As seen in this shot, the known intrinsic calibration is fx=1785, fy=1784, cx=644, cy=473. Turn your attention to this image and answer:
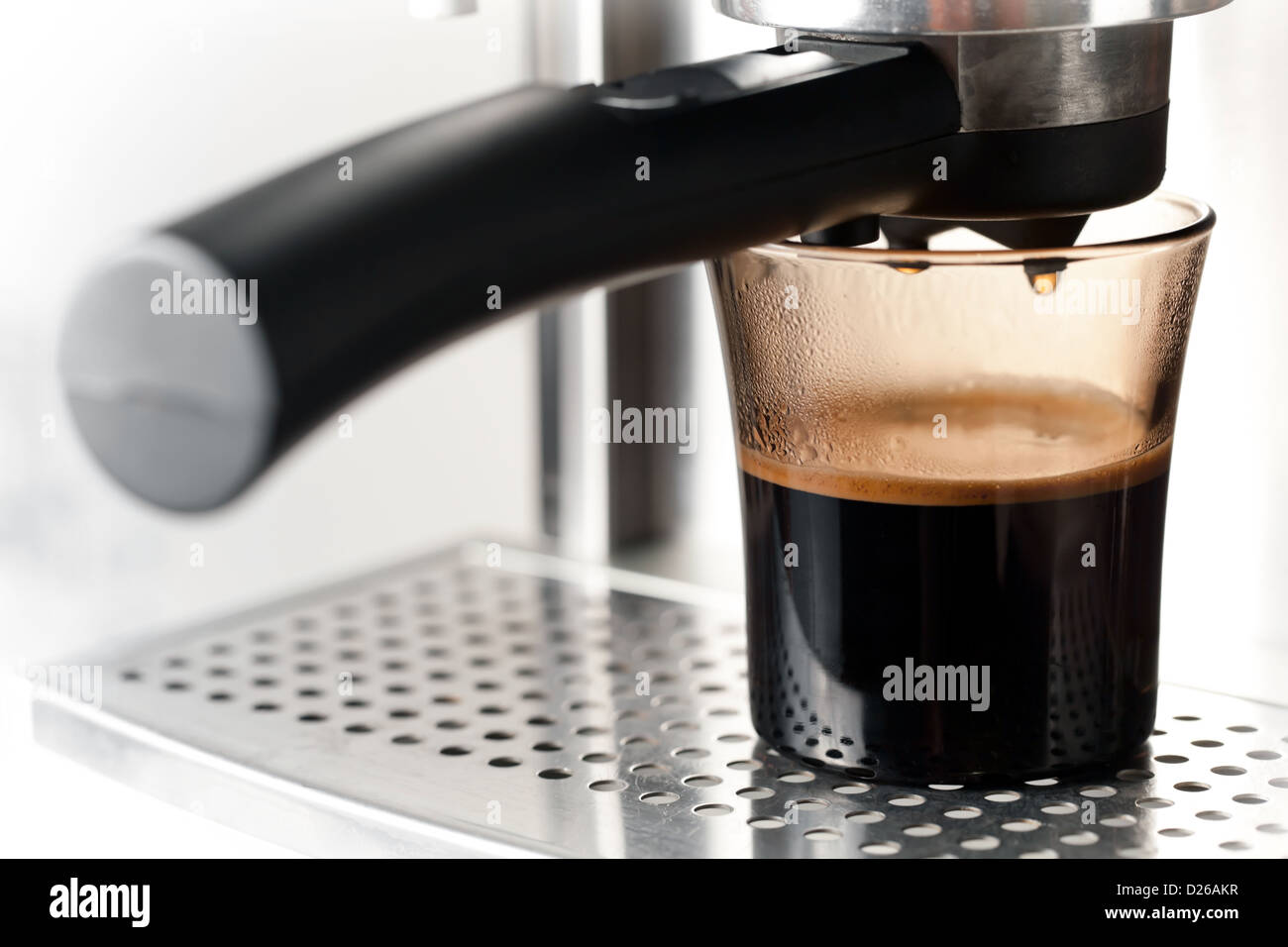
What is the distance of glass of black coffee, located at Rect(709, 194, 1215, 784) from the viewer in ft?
1.38

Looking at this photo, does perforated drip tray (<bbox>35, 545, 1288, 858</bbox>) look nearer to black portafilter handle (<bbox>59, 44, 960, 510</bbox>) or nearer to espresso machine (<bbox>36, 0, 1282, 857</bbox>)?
espresso machine (<bbox>36, 0, 1282, 857</bbox>)

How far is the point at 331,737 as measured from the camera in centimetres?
51

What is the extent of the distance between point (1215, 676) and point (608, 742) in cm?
19

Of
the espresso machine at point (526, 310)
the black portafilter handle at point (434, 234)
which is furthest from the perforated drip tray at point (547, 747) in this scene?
the black portafilter handle at point (434, 234)

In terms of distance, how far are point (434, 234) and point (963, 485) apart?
0.57 feet

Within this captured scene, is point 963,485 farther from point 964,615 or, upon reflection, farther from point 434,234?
point 434,234

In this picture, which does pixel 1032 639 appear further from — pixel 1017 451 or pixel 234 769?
pixel 234 769

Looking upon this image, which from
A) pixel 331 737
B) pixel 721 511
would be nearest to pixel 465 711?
pixel 331 737

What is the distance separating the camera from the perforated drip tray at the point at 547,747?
1.42 ft

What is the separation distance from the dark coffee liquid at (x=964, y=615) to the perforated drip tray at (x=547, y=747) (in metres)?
0.02

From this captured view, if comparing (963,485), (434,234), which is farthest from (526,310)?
(963,485)

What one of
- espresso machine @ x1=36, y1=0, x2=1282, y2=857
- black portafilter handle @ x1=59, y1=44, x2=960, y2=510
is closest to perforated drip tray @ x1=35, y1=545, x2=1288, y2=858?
espresso machine @ x1=36, y1=0, x2=1282, y2=857

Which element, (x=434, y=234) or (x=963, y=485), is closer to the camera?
(x=434, y=234)

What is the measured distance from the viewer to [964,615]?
0.43 meters
